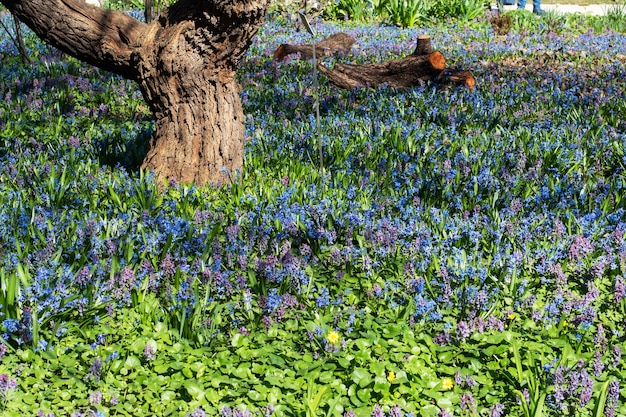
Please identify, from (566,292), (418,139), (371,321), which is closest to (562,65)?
(418,139)

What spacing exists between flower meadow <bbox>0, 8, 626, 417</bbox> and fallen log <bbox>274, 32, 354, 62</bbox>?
3.22 meters

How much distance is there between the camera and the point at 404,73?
891cm

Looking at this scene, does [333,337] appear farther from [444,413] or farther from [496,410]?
[496,410]

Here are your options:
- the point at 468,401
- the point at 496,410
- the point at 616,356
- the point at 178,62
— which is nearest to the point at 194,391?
the point at 468,401

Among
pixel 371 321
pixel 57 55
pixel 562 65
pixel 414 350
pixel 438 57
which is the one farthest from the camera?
pixel 562 65

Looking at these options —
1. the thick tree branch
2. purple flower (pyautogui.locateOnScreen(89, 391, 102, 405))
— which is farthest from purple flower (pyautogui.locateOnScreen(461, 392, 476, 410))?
the thick tree branch

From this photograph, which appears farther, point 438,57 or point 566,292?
point 438,57

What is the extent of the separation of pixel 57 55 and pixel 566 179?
7.01m

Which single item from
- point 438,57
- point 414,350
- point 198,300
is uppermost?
point 438,57

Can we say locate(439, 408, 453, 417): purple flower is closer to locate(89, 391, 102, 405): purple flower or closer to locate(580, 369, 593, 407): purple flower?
locate(580, 369, 593, 407): purple flower

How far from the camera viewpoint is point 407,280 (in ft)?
13.7

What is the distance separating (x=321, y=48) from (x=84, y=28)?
18.8ft

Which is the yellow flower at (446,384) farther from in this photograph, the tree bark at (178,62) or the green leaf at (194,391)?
the tree bark at (178,62)

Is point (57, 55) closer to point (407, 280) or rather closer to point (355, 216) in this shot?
point (355, 216)
